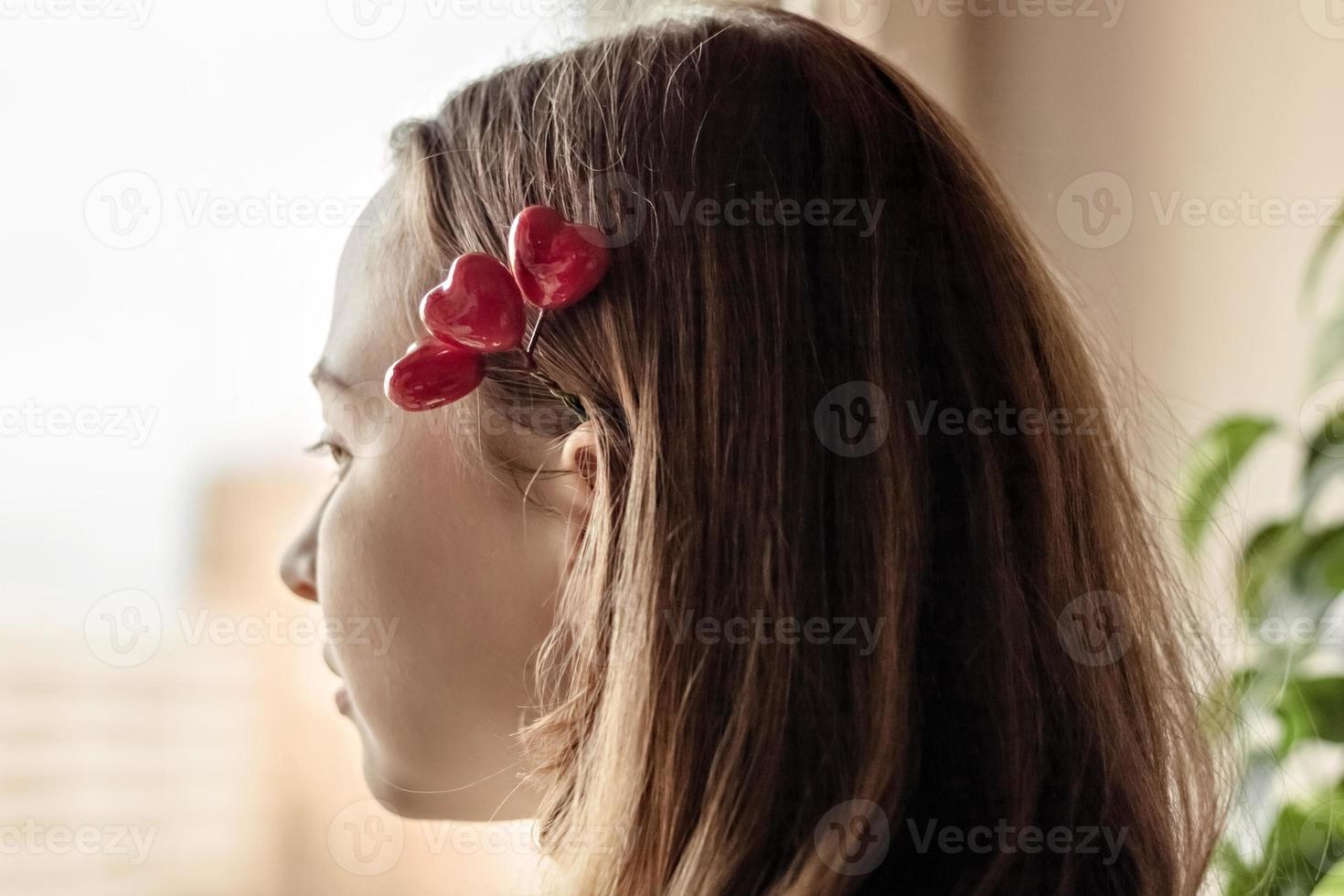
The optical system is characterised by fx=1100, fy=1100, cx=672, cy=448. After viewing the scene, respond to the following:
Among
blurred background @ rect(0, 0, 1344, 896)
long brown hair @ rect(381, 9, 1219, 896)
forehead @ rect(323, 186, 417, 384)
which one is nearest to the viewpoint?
long brown hair @ rect(381, 9, 1219, 896)

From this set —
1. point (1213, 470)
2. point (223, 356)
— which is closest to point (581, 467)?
point (223, 356)

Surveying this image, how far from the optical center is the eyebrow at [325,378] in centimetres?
64

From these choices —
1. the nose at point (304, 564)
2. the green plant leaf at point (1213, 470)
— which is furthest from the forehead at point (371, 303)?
the green plant leaf at point (1213, 470)

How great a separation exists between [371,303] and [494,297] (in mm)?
127

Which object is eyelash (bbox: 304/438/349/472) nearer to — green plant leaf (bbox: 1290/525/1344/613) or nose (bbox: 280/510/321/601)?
nose (bbox: 280/510/321/601)

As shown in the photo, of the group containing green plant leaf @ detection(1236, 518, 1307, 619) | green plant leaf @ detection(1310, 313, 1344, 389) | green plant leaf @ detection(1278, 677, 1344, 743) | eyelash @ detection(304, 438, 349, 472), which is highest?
green plant leaf @ detection(1310, 313, 1344, 389)

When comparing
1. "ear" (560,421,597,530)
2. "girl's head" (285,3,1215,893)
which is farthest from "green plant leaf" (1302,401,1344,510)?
"ear" (560,421,597,530)

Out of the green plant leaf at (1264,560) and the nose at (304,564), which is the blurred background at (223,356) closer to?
the green plant leaf at (1264,560)

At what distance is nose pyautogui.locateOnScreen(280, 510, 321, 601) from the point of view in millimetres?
688

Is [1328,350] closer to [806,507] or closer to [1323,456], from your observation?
[1323,456]

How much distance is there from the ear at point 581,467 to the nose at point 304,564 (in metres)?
0.20

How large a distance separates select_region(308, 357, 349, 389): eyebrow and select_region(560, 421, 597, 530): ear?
154mm

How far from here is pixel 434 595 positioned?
607 mm

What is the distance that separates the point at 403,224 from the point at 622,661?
288 millimetres
